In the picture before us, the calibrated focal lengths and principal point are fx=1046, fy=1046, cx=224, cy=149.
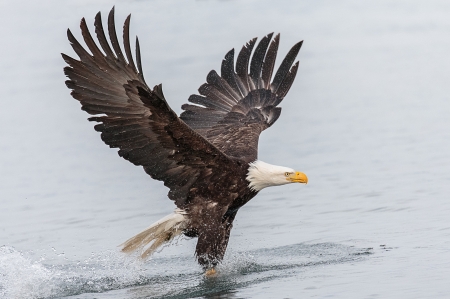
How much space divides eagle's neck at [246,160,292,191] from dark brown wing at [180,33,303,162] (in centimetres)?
149

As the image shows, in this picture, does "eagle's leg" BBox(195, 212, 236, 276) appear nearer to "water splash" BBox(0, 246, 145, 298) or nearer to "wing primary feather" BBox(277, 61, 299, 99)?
"water splash" BBox(0, 246, 145, 298)

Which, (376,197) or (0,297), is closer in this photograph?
(0,297)

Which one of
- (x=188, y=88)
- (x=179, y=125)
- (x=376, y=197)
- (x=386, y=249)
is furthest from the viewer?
(x=188, y=88)

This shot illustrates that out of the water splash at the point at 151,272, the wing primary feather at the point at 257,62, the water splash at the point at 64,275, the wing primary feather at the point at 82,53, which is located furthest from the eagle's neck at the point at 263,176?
the wing primary feather at the point at 257,62

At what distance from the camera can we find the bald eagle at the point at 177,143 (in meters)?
8.40

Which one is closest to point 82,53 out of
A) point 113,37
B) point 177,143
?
point 113,37

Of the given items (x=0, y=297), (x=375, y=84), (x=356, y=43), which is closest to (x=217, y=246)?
(x=0, y=297)

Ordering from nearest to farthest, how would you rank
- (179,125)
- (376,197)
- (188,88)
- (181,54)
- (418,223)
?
(179,125) < (418,223) < (376,197) < (188,88) < (181,54)

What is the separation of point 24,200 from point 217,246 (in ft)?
12.1

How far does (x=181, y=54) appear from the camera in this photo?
18453 millimetres

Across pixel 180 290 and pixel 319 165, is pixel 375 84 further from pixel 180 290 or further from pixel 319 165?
pixel 180 290

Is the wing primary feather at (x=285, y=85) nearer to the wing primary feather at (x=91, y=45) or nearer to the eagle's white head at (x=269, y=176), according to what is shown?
the eagle's white head at (x=269, y=176)

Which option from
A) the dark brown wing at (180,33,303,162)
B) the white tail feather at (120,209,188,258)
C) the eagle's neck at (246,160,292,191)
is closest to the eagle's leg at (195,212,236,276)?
the white tail feather at (120,209,188,258)

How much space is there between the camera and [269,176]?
9.17 meters
